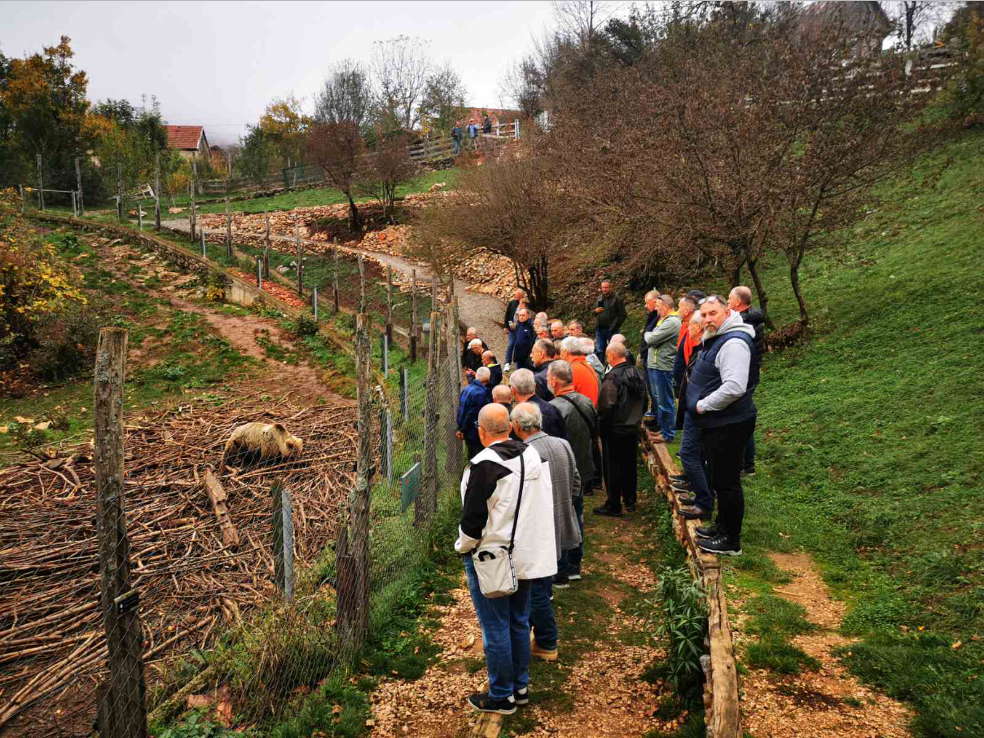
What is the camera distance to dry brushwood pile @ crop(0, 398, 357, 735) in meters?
5.74

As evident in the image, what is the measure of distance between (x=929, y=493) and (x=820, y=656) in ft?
8.84

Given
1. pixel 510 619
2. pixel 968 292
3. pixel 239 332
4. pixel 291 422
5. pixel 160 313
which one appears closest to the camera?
pixel 510 619

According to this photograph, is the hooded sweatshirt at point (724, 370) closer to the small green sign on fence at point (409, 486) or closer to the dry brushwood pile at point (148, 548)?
the small green sign on fence at point (409, 486)

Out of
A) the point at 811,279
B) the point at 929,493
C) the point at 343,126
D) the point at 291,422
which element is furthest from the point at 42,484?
the point at 343,126

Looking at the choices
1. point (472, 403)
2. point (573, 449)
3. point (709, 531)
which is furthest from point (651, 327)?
point (709, 531)

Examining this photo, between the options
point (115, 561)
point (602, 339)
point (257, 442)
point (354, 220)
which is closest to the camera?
point (115, 561)

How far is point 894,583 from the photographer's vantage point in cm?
524

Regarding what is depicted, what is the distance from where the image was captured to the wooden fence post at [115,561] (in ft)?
10.4

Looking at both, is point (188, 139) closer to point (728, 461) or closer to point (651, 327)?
point (651, 327)

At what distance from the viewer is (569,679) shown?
4.80m

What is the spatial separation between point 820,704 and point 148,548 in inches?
267

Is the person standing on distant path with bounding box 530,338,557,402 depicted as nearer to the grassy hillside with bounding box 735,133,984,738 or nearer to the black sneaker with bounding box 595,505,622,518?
the black sneaker with bounding box 595,505,622,518

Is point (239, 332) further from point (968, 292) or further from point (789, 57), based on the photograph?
point (968, 292)

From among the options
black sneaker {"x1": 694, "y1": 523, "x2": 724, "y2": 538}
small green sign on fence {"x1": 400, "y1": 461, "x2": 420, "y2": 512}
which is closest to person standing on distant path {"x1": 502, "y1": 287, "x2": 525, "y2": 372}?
small green sign on fence {"x1": 400, "y1": 461, "x2": 420, "y2": 512}
